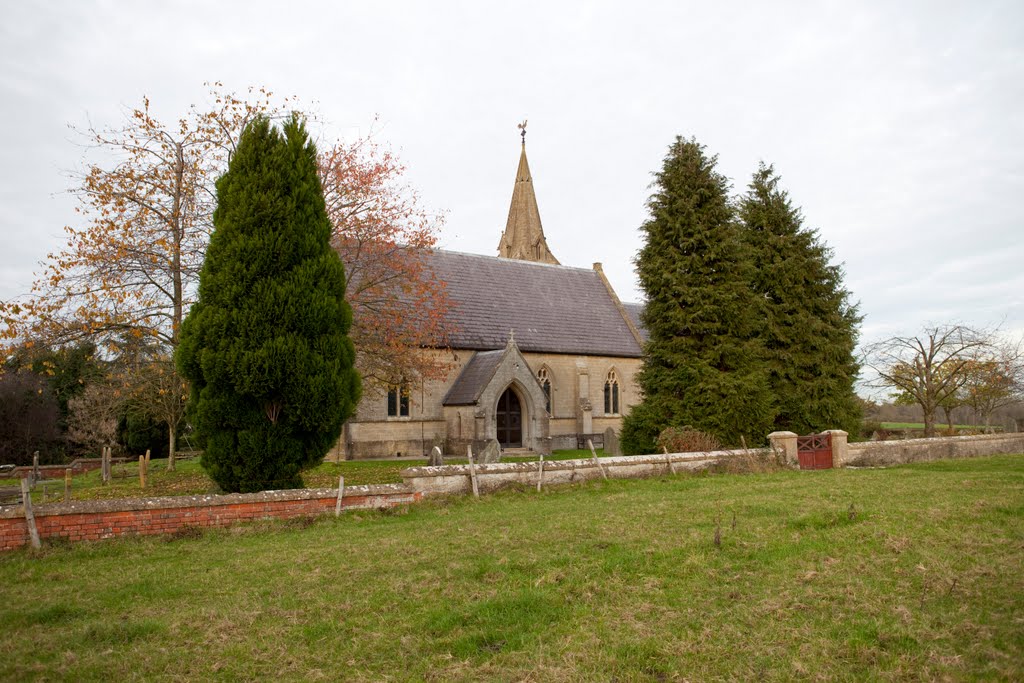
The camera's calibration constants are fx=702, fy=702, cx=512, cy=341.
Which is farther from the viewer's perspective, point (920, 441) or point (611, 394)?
point (611, 394)

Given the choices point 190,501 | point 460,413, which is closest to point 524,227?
point 460,413

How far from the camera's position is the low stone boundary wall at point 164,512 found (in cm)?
948

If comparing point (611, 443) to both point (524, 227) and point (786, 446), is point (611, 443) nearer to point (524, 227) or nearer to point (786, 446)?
point (786, 446)

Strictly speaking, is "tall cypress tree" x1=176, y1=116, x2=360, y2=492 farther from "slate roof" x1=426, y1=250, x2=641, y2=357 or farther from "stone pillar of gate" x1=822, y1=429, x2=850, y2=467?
Result: "slate roof" x1=426, y1=250, x2=641, y2=357

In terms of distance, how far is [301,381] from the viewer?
12703 millimetres

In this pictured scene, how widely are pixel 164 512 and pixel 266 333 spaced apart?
373cm

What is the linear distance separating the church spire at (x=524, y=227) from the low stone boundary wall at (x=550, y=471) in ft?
92.7

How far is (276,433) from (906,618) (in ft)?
→ 34.4

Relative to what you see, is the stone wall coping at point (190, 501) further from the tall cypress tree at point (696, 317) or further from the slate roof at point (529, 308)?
the slate roof at point (529, 308)

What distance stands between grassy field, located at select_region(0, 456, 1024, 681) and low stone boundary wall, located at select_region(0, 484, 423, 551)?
322mm

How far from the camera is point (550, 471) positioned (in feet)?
46.6

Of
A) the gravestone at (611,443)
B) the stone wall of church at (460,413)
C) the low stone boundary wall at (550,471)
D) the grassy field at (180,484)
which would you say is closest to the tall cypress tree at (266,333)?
the low stone boundary wall at (550,471)

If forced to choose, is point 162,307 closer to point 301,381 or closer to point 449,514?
point 301,381

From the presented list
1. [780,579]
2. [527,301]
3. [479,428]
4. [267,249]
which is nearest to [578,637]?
[780,579]
